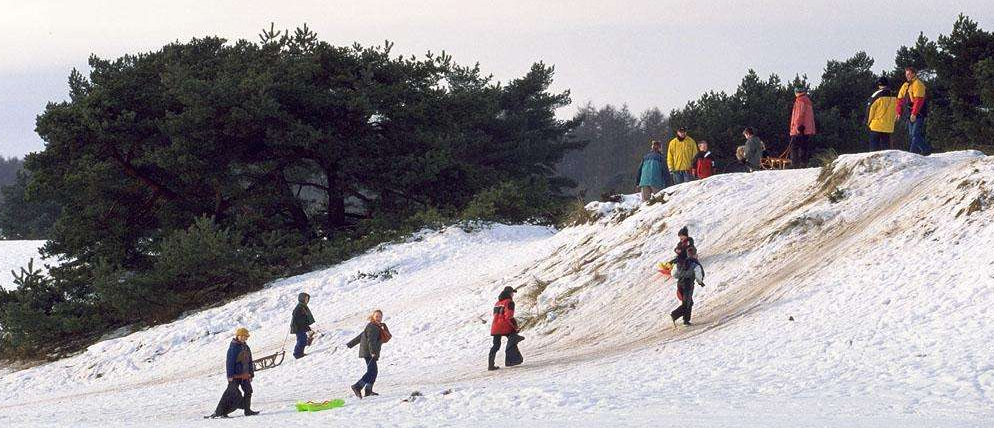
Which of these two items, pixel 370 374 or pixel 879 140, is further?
pixel 879 140

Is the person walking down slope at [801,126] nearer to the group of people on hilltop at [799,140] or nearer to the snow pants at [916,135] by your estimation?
the group of people on hilltop at [799,140]

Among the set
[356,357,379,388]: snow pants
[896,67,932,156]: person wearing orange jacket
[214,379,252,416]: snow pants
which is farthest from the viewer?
[896,67,932,156]: person wearing orange jacket

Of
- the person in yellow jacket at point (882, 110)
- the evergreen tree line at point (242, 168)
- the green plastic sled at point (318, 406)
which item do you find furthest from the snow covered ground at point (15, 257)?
the person in yellow jacket at point (882, 110)

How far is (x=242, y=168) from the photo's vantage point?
3544 centimetres

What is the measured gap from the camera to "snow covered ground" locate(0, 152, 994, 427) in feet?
43.7

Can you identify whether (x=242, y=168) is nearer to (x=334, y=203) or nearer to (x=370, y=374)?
(x=334, y=203)

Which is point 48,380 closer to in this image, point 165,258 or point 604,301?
point 165,258

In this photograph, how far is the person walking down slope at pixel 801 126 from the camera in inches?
940

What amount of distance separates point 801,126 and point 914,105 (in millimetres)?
2900

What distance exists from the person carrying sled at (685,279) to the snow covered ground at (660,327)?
38 cm

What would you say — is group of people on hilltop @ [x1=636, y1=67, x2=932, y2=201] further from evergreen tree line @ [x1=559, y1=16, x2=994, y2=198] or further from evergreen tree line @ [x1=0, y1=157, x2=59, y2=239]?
evergreen tree line @ [x1=0, y1=157, x2=59, y2=239]

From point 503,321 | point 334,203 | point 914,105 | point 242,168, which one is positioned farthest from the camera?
point 334,203

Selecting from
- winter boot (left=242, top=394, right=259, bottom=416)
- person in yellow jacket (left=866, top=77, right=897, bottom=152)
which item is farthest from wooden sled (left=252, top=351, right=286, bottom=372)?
person in yellow jacket (left=866, top=77, right=897, bottom=152)

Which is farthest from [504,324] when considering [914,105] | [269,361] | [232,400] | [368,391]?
[914,105]
